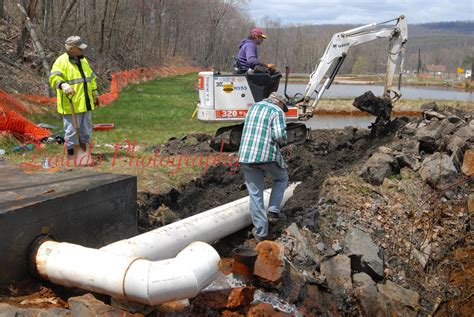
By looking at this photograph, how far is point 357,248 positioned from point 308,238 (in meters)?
0.67

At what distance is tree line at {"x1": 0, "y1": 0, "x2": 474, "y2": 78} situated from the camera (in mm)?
23297

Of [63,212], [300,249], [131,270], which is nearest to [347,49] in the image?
[300,249]

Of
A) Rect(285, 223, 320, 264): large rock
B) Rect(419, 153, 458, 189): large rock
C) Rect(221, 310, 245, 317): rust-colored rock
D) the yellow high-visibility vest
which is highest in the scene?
the yellow high-visibility vest

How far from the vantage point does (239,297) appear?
4.95 meters

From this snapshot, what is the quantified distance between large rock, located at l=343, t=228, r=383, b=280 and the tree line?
1507 cm

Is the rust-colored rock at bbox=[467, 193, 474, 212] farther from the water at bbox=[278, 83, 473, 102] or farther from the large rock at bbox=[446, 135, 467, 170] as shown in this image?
the water at bbox=[278, 83, 473, 102]

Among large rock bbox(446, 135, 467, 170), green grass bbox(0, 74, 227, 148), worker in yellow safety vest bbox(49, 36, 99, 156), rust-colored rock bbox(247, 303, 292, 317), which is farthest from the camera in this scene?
green grass bbox(0, 74, 227, 148)

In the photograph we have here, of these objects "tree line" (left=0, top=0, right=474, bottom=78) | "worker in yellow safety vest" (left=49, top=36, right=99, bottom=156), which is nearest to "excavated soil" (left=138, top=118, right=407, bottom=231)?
"worker in yellow safety vest" (left=49, top=36, right=99, bottom=156)

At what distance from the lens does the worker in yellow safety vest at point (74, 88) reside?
8.38 meters

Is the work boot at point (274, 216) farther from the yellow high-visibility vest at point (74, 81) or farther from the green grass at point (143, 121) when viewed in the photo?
the green grass at point (143, 121)

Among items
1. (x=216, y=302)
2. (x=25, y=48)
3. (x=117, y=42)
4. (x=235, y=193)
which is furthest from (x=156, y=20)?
(x=216, y=302)

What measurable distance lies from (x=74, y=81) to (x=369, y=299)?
5928 mm

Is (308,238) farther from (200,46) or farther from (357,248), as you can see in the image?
(200,46)

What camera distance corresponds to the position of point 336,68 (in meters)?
12.6
